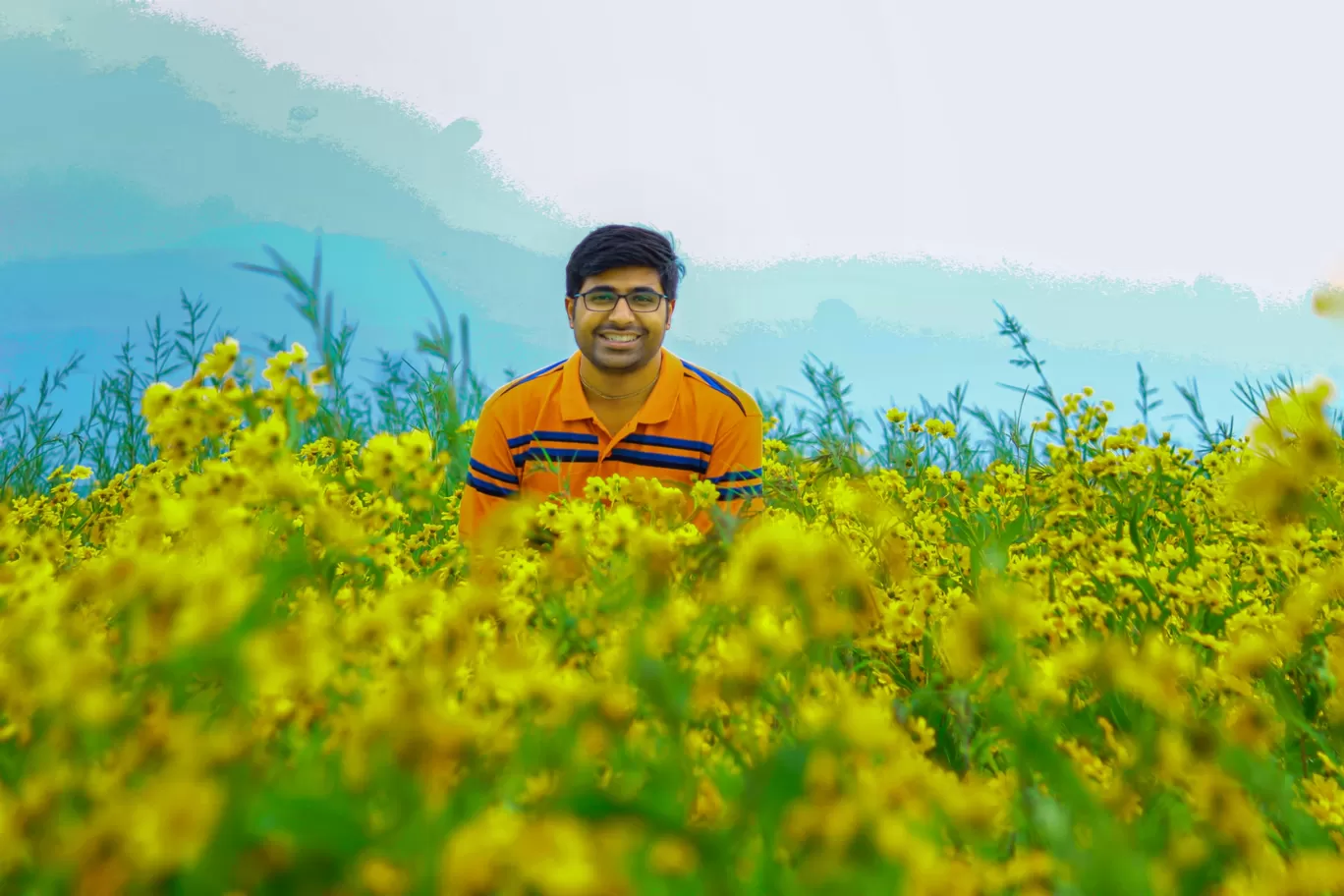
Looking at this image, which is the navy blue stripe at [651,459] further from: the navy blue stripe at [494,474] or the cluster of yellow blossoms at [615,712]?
the cluster of yellow blossoms at [615,712]

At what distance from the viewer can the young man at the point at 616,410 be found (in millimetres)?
3092

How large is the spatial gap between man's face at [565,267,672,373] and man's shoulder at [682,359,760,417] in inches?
10.6

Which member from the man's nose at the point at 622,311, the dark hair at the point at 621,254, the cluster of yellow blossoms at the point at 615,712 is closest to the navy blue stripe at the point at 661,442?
the man's nose at the point at 622,311

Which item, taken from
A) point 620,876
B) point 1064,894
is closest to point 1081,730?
point 1064,894

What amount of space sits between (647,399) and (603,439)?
24cm

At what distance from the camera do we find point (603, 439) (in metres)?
3.16

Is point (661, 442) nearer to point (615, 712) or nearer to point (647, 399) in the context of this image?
point (647, 399)

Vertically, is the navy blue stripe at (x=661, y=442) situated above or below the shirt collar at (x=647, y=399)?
below

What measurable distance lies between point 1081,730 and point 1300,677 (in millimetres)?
900

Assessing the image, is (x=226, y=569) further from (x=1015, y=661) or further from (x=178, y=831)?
(x=1015, y=661)

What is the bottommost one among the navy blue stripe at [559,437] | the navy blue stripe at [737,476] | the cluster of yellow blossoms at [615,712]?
the cluster of yellow blossoms at [615,712]

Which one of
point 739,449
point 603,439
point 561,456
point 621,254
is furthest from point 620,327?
point 739,449

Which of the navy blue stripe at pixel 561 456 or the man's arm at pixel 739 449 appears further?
the man's arm at pixel 739 449

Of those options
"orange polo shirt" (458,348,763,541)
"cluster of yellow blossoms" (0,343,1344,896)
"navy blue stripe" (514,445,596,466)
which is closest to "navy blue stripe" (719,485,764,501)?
"orange polo shirt" (458,348,763,541)
